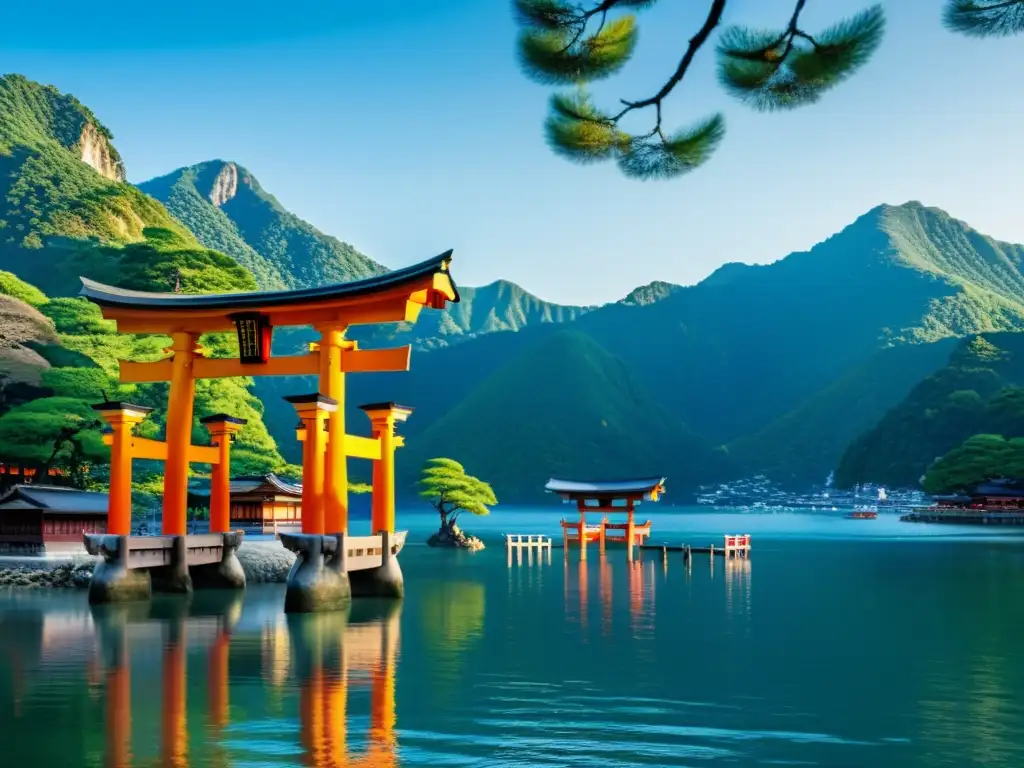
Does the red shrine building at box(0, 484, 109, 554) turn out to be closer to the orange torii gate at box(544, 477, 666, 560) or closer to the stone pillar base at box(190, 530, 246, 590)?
the stone pillar base at box(190, 530, 246, 590)

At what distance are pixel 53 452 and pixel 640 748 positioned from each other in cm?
2663

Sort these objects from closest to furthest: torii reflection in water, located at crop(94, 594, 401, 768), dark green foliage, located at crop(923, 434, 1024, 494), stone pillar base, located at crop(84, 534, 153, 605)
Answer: torii reflection in water, located at crop(94, 594, 401, 768), stone pillar base, located at crop(84, 534, 153, 605), dark green foliage, located at crop(923, 434, 1024, 494)

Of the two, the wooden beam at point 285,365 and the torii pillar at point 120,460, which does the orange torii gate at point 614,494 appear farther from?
the torii pillar at point 120,460

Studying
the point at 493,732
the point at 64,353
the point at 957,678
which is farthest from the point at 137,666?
the point at 64,353

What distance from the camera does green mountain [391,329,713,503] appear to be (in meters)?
165

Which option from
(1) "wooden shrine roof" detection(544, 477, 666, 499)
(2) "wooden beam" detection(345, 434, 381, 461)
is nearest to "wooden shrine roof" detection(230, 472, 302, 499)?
(1) "wooden shrine roof" detection(544, 477, 666, 499)

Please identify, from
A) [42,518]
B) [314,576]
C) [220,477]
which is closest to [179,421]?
[220,477]

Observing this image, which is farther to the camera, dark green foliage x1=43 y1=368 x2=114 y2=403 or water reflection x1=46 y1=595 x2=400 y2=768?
dark green foliage x1=43 y1=368 x2=114 y2=403

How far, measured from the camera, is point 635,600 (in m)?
26.0

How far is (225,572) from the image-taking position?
81.3ft

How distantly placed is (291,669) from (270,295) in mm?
8908

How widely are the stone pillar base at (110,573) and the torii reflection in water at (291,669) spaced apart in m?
0.31

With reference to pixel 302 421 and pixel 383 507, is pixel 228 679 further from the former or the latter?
pixel 383 507

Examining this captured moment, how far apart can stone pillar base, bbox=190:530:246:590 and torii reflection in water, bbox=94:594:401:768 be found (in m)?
1.30
